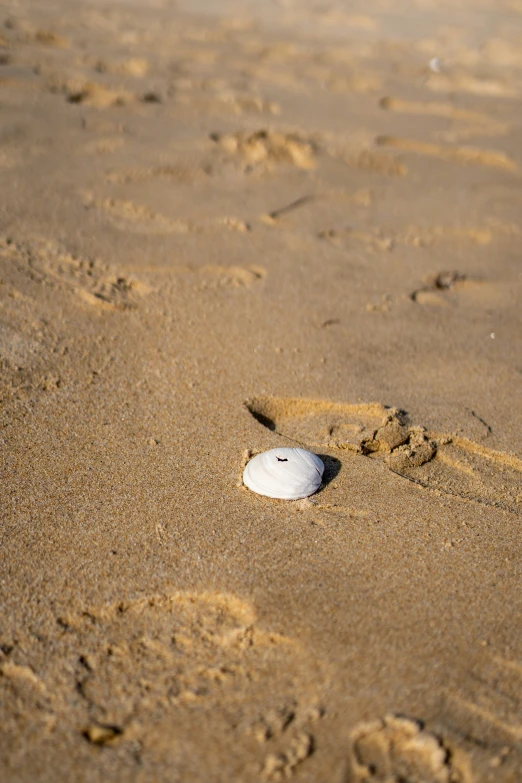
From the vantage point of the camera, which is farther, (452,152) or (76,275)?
(452,152)

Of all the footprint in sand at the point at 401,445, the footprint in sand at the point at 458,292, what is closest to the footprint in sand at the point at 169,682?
the footprint in sand at the point at 401,445

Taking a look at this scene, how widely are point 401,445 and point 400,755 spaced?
0.95m

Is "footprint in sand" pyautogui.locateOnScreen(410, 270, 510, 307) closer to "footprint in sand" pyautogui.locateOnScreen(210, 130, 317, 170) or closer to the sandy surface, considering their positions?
the sandy surface

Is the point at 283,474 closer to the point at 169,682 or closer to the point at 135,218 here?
the point at 169,682

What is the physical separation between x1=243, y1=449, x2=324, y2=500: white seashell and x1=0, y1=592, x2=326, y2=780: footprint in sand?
34 cm

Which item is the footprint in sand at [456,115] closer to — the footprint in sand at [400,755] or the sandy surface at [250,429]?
the sandy surface at [250,429]

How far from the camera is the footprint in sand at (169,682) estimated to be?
125cm

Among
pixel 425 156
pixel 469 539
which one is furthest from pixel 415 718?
pixel 425 156

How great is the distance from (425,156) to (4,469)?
2969 mm

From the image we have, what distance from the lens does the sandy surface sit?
1290 mm

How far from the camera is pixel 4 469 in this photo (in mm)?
1843

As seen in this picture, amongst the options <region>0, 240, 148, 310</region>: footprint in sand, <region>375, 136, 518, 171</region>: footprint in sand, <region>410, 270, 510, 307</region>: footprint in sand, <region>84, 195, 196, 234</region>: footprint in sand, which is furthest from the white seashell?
<region>375, 136, 518, 171</region>: footprint in sand

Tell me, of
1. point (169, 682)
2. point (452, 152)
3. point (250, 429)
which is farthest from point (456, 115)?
point (169, 682)

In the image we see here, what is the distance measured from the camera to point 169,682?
135 cm
